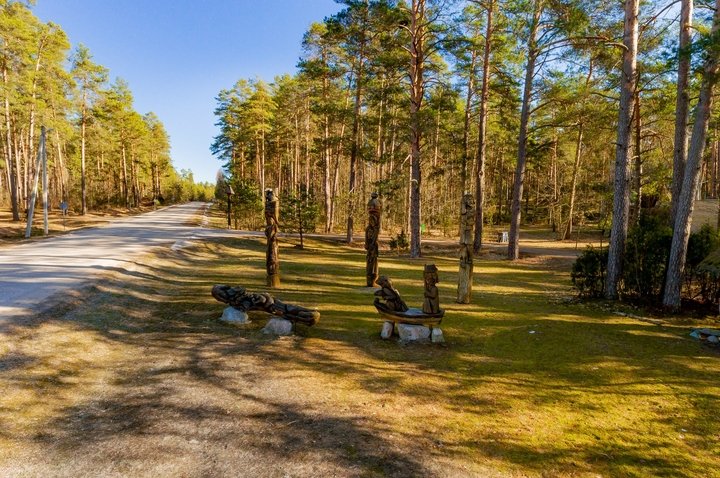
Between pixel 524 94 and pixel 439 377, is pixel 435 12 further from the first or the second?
pixel 439 377

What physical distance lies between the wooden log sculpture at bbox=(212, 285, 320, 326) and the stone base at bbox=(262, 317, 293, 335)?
9 centimetres

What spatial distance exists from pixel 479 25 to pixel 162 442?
21.7 m

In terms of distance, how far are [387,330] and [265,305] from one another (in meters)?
2.58

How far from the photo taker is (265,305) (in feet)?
26.2

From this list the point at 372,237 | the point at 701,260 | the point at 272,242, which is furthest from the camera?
the point at 272,242

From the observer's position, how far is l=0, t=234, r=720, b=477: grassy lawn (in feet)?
12.8

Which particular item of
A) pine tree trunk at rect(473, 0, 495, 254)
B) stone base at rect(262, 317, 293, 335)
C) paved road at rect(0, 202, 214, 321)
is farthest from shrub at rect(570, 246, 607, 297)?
paved road at rect(0, 202, 214, 321)

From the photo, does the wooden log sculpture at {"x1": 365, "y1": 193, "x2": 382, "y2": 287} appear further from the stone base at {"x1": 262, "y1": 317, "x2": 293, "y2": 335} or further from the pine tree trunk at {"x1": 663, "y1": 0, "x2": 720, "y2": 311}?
the pine tree trunk at {"x1": 663, "y1": 0, "x2": 720, "y2": 311}

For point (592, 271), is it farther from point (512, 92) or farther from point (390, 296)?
point (512, 92)

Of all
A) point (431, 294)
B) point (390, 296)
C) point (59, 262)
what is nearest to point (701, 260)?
point (431, 294)

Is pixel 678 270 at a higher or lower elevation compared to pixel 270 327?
higher

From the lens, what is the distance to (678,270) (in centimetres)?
870

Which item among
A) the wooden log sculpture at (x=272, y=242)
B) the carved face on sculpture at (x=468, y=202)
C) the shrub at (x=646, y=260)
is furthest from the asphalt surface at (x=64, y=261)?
the shrub at (x=646, y=260)

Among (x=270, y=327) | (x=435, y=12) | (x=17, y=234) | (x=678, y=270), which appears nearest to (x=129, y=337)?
(x=270, y=327)
